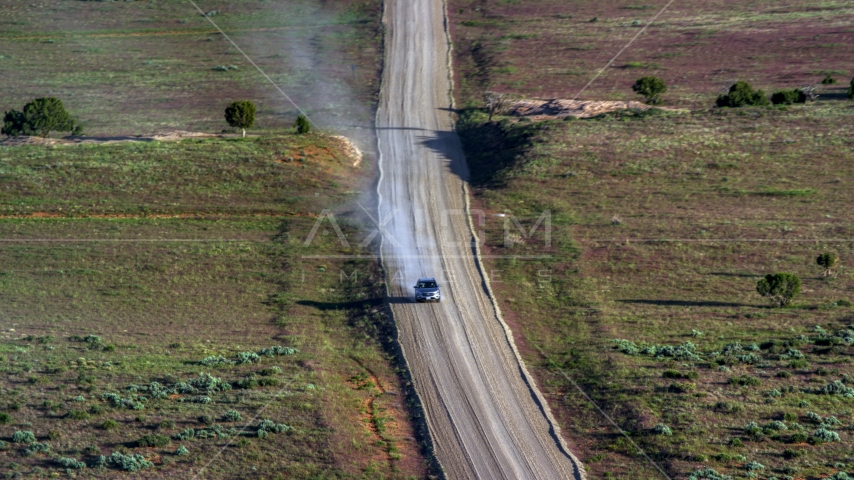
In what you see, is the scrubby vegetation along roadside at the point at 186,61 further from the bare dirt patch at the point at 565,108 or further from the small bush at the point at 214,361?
the small bush at the point at 214,361

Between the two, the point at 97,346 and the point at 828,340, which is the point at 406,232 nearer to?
the point at 97,346

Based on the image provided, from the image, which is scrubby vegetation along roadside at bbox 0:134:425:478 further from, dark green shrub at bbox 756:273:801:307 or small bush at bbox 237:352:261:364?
dark green shrub at bbox 756:273:801:307

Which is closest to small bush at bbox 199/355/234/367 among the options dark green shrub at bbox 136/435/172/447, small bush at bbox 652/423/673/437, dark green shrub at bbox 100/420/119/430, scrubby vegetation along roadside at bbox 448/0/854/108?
dark green shrub at bbox 100/420/119/430

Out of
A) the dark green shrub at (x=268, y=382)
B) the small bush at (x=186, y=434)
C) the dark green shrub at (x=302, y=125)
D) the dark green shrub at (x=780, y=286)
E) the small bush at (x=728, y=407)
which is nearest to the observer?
the small bush at (x=186, y=434)

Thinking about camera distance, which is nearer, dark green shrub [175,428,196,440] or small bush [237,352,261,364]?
dark green shrub [175,428,196,440]

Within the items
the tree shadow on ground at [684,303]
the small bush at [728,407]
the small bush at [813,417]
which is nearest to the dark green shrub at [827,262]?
the tree shadow on ground at [684,303]

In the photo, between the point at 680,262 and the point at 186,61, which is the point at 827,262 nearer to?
the point at 680,262
